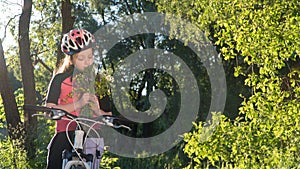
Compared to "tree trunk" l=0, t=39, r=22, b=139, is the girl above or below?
below

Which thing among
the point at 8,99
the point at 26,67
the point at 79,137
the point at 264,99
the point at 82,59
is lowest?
the point at 79,137

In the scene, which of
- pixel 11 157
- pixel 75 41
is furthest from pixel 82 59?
pixel 11 157

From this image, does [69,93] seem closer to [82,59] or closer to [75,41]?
[82,59]

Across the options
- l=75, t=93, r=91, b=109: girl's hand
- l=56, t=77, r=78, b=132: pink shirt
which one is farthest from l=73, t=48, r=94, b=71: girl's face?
l=75, t=93, r=91, b=109: girl's hand

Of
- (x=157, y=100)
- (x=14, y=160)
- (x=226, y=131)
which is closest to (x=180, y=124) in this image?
(x=157, y=100)

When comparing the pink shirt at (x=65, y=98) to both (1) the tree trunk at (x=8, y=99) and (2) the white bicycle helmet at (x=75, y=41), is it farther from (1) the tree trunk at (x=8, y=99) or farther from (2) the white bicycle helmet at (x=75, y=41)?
(1) the tree trunk at (x=8, y=99)

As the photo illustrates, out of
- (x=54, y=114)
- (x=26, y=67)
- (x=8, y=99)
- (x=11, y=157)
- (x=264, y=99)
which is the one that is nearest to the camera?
(x=54, y=114)

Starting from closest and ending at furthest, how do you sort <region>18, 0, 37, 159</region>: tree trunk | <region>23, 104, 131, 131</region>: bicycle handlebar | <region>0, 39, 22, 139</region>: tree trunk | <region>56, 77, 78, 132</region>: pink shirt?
<region>23, 104, 131, 131</region>: bicycle handlebar
<region>56, 77, 78, 132</region>: pink shirt
<region>0, 39, 22, 139</region>: tree trunk
<region>18, 0, 37, 159</region>: tree trunk

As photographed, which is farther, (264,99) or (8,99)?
(8,99)

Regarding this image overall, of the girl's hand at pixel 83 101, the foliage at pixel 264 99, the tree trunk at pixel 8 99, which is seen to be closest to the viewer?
the girl's hand at pixel 83 101

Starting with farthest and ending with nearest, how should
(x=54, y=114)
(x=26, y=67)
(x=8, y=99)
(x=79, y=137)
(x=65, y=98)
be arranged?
(x=26, y=67)
(x=8, y=99)
(x=65, y=98)
(x=79, y=137)
(x=54, y=114)

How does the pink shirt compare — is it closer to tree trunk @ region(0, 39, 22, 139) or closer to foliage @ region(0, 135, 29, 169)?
foliage @ region(0, 135, 29, 169)

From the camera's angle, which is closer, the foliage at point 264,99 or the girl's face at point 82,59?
the girl's face at point 82,59

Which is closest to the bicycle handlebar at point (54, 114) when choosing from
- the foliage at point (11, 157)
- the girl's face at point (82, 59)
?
the girl's face at point (82, 59)
